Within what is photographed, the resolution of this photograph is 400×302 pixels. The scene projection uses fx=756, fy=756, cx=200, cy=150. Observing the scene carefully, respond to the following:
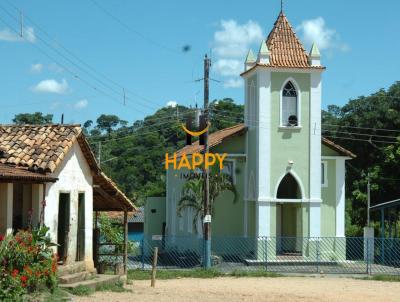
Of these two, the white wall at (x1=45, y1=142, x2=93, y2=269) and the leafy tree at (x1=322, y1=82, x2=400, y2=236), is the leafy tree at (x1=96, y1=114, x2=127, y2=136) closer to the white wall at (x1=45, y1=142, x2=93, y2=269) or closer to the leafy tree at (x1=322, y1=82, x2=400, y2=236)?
the leafy tree at (x1=322, y1=82, x2=400, y2=236)

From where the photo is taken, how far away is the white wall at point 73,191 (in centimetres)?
2120

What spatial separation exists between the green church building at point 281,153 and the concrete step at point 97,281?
13.2 meters

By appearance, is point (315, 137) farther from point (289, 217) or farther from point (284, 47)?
point (289, 217)

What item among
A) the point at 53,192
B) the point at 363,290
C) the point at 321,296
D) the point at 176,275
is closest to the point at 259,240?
the point at 176,275

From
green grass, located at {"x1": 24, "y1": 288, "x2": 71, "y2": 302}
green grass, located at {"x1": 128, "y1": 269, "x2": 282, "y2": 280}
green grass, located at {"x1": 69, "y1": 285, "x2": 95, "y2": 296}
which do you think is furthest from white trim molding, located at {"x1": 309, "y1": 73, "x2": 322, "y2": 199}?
green grass, located at {"x1": 24, "y1": 288, "x2": 71, "y2": 302}

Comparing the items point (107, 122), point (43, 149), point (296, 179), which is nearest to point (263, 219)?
point (296, 179)

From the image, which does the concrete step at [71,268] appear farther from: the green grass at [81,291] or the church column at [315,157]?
the church column at [315,157]

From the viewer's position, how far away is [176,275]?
29.1 meters

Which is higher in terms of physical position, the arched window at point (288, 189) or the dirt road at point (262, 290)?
the arched window at point (288, 189)

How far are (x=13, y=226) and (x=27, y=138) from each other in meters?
2.86

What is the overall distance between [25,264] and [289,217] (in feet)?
76.0

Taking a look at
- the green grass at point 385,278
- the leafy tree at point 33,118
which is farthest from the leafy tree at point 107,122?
the green grass at point 385,278

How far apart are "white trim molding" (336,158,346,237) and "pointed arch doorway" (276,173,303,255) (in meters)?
2.07

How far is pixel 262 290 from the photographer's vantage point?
23672 mm
